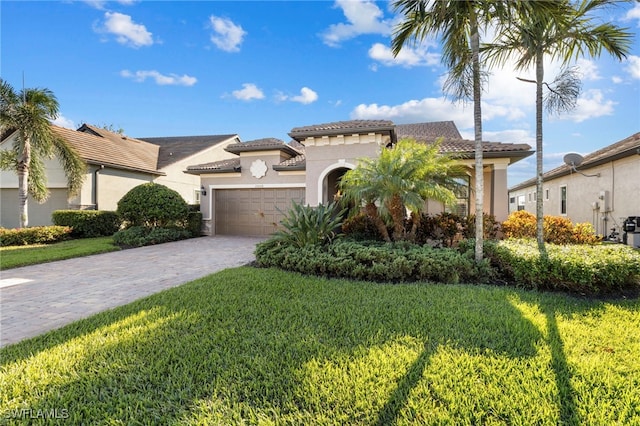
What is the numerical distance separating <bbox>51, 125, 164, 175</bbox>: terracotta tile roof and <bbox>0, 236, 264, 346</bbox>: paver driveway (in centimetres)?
834

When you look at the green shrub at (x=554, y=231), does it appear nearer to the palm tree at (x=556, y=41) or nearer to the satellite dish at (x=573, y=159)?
the palm tree at (x=556, y=41)

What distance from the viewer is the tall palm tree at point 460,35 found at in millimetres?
6574

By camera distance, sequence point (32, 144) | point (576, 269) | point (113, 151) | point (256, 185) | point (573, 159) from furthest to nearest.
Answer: point (113, 151)
point (256, 185)
point (32, 144)
point (573, 159)
point (576, 269)

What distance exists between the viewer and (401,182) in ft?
25.3

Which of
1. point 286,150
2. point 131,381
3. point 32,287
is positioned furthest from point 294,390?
point 286,150

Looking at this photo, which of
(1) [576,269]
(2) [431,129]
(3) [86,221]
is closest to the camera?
(1) [576,269]

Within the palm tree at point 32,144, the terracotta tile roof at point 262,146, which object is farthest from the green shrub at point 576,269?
the palm tree at point 32,144

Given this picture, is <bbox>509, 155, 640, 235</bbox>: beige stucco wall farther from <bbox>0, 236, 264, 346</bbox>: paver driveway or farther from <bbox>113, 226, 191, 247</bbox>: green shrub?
<bbox>113, 226, 191, 247</bbox>: green shrub

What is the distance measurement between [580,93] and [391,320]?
27.0 ft

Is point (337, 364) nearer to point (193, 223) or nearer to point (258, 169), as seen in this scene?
point (258, 169)

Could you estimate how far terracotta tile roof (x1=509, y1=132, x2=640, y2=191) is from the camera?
11380 millimetres

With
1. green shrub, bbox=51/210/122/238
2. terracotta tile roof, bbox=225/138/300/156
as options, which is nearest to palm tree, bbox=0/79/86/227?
green shrub, bbox=51/210/122/238

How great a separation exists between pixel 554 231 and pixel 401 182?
605 centimetres

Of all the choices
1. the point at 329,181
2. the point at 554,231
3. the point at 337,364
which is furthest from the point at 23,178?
the point at 554,231
